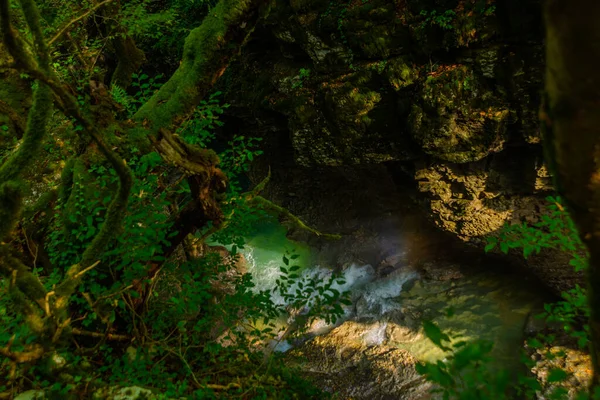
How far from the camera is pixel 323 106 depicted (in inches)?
324

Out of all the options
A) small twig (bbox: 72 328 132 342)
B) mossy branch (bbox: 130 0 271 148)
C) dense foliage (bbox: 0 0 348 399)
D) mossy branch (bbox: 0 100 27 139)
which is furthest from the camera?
mossy branch (bbox: 0 100 27 139)

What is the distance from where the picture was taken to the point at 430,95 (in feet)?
22.5

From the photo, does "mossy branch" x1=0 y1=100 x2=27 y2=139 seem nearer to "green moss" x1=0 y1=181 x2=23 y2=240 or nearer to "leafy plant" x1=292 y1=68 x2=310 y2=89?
"green moss" x1=0 y1=181 x2=23 y2=240

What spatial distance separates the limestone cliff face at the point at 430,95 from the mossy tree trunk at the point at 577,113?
6240 mm

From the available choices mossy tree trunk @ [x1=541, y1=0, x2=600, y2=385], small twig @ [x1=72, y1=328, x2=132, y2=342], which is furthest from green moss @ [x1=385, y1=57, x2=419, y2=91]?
mossy tree trunk @ [x1=541, y1=0, x2=600, y2=385]

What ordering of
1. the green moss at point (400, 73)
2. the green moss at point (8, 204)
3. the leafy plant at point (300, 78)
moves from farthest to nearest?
the leafy plant at point (300, 78)
the green moss at point (400, 73)
the green moss at point (8, 204)

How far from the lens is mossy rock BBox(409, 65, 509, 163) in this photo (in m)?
6.78

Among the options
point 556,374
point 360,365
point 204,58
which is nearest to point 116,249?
point 204,58

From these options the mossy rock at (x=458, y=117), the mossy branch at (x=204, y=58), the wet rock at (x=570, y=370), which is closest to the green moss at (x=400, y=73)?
the mossy rock at (x=458, y=117)

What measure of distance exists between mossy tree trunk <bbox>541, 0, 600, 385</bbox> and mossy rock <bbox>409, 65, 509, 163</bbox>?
6233 mm

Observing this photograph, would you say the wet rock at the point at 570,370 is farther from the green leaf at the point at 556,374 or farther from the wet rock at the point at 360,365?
the green leaf at the point at 556,374

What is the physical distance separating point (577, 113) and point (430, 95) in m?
6.38

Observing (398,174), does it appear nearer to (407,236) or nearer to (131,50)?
(407,236)

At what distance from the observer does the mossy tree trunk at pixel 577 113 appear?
Result: 0.91 m
